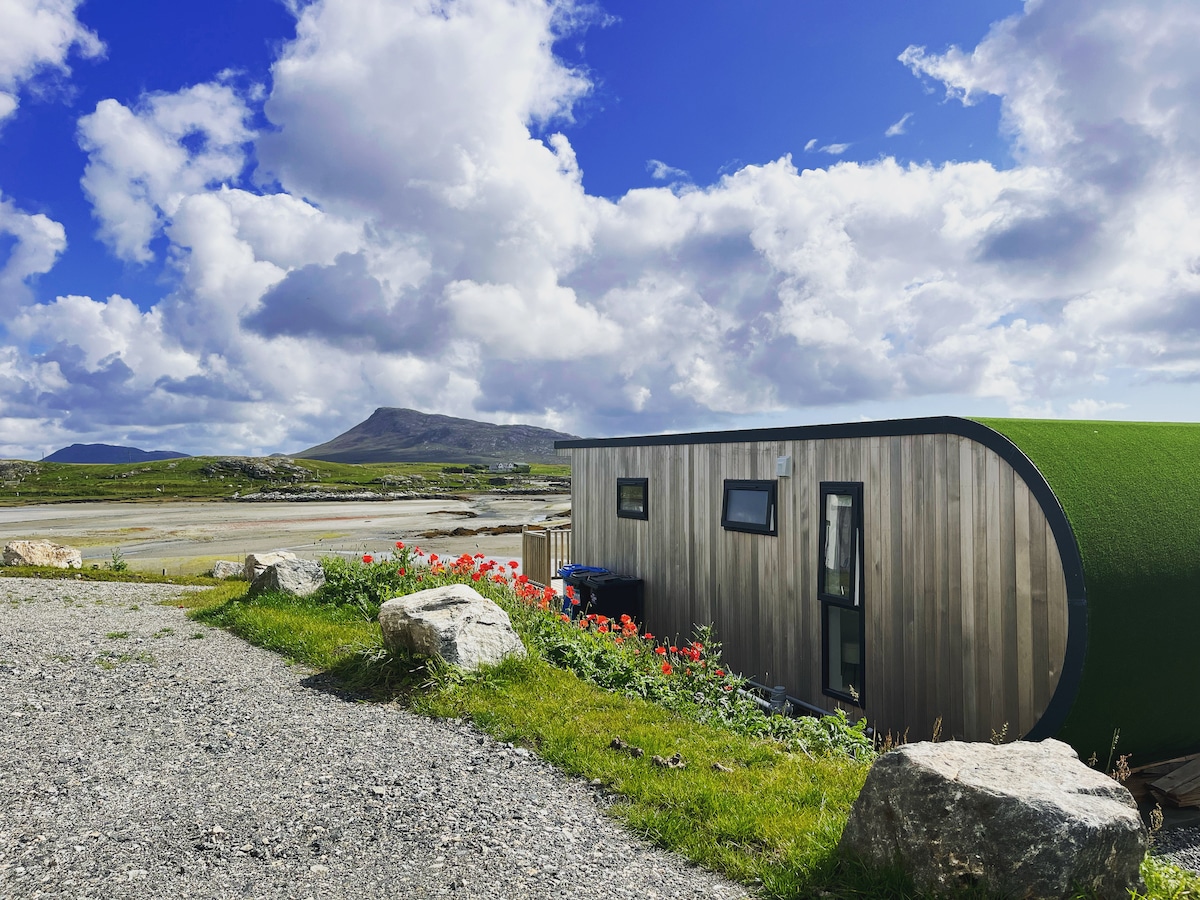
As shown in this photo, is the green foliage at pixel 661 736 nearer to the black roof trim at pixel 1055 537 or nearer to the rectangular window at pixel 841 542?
the black roof trim at pixel 1055 537

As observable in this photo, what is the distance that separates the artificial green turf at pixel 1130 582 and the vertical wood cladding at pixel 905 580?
300 millimetres

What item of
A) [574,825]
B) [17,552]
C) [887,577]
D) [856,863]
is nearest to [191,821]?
[574,825]

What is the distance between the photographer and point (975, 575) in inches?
280

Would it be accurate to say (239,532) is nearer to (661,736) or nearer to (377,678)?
(377,678)

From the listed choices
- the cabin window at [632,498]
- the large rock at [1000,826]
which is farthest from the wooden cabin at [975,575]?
the large rock at [1000,826]

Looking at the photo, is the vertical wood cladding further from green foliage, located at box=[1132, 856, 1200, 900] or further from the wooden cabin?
green foliage, located at box=[1132, 856, 1200, 900]

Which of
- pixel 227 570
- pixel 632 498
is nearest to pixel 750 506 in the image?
pixel 632 498

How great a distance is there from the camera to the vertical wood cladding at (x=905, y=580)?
266 inches

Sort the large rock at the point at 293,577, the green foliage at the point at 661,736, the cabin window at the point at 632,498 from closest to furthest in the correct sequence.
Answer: the green foliage at the point at 661,736, the large rock at the point at 293,577, the cabin window at the point at 632,498

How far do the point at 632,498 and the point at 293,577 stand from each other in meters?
5.33

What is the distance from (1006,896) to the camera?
3.32 meters

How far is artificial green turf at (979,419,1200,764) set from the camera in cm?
642

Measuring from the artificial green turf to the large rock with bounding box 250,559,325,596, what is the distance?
29.7ft

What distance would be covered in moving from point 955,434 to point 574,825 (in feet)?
16.9
